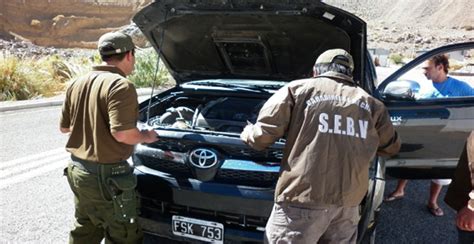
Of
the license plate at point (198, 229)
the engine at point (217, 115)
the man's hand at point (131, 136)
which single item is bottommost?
the license plate at point (198, 229)

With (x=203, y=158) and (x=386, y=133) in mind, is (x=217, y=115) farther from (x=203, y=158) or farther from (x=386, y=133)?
(x=386, y=133)

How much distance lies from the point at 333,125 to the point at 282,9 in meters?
1.53

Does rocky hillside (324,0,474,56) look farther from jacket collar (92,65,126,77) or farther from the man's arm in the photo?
jacket collar (92,65,126,77)

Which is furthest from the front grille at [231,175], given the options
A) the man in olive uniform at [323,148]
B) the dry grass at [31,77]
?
the dry grass at [31,77]

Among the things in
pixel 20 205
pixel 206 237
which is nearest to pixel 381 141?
pixel 206 237

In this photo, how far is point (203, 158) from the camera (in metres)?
2.98

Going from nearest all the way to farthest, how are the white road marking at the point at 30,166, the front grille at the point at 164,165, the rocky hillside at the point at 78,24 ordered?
1. the front grille at the point at 164,165
2. the white road marking at the point at 30,166
3. the rocky hillside at the point at 78,24

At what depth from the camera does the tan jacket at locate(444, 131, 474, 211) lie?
2.44 m

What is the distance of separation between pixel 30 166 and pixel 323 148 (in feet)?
15.1

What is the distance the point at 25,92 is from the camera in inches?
453

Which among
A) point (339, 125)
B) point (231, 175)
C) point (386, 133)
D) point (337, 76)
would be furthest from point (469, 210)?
point (231, 175)

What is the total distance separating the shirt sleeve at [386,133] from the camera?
241cm

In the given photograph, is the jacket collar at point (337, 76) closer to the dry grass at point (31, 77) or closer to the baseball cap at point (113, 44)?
the baseball cap at point (113, 44)

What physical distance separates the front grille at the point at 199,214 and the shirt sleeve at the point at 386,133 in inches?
34.8
